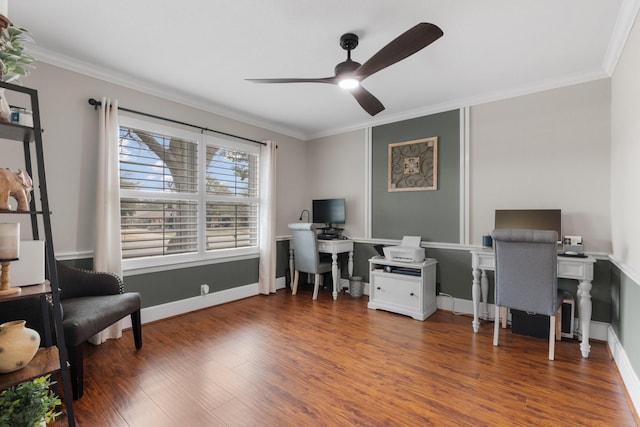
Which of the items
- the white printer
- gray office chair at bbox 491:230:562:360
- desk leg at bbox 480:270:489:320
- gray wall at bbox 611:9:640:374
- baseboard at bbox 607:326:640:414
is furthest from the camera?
the white printer

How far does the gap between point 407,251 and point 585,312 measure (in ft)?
5.21

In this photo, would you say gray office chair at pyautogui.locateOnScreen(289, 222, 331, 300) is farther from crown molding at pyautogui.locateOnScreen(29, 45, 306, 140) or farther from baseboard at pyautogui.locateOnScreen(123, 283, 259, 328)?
crown molding at pyautogui.locateOnScreen(29, 45, 306, 140)

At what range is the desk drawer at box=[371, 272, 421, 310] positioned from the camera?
337cm

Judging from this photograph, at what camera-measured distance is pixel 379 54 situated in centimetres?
196

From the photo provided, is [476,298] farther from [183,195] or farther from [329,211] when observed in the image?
[183,195]

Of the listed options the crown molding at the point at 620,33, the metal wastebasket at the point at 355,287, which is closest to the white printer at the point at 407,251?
the metal wastebasket at the point at 355,287

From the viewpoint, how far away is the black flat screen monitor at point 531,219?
2851 mm

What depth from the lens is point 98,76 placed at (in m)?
2.81

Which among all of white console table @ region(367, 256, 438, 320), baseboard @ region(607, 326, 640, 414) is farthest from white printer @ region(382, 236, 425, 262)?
baseboard @ region(607, 326, 640, 414)

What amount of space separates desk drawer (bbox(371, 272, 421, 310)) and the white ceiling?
6.76 feet

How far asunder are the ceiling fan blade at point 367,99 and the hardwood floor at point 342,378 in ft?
6.98

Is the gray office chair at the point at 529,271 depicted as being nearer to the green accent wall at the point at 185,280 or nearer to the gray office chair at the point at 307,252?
the gray office chair at the point at 307,252

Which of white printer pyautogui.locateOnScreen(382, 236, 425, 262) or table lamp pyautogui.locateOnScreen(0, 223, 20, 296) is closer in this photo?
table lamp pyautogui.locateOnScreen(0, 223, 20, 296)

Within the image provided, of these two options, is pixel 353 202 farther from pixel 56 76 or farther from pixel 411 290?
pixel 56 76
